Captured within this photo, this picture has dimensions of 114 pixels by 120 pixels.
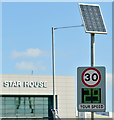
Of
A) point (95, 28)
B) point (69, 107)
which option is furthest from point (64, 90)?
point (95, 28)

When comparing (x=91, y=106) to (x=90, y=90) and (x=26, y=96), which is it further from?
(x=26, y=96)

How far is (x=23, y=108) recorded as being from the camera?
204ft

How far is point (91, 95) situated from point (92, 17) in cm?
391

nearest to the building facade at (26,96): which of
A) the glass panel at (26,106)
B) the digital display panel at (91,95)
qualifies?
the glass panel at (26,106)

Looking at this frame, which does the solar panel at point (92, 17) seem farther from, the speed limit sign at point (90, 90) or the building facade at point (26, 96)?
the building facade at point (26, 96)

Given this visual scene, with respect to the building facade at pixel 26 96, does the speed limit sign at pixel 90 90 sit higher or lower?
higher

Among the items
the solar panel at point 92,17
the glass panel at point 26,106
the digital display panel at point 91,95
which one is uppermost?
the solar panel at point 92,17

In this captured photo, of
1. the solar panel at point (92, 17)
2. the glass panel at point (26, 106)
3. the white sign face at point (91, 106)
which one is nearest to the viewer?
the white sign face at point (91, 106)

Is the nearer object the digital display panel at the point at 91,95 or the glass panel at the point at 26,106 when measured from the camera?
the digital display panel at the point at 91,95

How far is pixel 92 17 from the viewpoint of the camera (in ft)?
50.8

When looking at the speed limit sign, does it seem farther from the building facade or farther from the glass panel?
the glass panel

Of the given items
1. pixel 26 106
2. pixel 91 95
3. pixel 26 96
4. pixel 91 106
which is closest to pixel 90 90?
pixel 91 95

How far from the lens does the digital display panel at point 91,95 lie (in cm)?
1222

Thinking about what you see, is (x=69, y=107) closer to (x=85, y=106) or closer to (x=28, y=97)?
(x=28, y=97)
